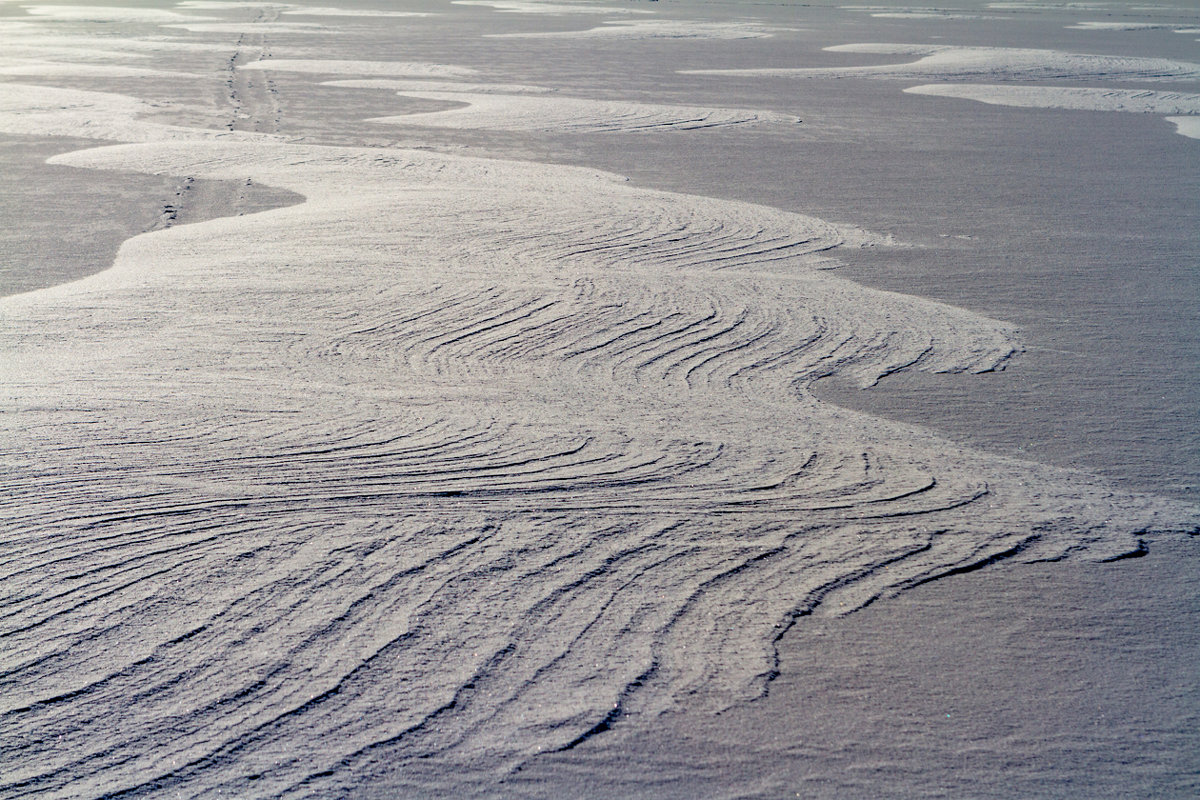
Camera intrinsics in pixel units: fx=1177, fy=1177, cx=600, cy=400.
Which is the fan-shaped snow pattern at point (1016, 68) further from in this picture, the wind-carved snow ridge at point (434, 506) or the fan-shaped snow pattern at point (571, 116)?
the wind-carved snow ridge at point (434, 506)

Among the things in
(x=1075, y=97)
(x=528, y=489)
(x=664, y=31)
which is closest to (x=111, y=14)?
(x=664, y=31)

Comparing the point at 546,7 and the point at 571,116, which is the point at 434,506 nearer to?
the point at 571,116

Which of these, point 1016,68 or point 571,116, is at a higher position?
point 1016,68

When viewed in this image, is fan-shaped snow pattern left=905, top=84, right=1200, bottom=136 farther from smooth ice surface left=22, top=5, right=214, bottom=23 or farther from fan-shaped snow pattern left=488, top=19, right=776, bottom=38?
smooth ice surface left=22, top=5, right=214, bottom=23

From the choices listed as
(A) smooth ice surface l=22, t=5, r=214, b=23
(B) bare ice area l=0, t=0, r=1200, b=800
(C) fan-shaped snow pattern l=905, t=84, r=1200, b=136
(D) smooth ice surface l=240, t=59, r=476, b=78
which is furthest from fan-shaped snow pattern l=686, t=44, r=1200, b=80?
(A) smooth ice surface l=22, t=5, r=214, b=23

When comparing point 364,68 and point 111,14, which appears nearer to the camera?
point 364,68

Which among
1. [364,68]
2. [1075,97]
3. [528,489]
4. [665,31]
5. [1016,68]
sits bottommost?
[528,489]

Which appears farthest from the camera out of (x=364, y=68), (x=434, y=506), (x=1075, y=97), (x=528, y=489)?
(x=364, y=68)
